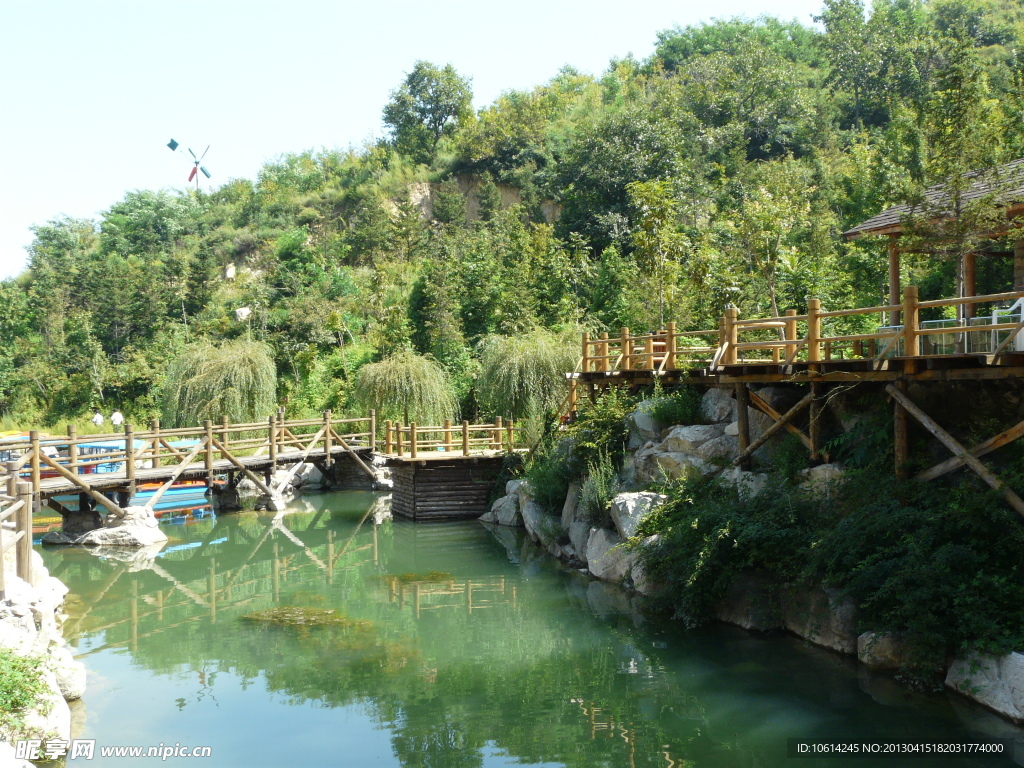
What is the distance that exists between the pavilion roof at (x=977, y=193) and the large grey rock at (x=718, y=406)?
A: 10.1ft

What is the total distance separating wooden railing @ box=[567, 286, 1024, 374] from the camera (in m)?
9.35

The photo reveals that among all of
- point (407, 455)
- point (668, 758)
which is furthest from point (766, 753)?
point (407, 455)

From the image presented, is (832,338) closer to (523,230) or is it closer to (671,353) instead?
(671,353)

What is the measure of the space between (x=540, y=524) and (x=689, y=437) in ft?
11.6

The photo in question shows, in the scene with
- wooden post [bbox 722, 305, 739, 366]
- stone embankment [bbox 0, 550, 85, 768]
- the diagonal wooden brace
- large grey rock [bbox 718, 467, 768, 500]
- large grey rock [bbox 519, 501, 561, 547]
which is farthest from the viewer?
large grey rock [bbox 519, 501, 561, 547]

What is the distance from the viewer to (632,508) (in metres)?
12.1

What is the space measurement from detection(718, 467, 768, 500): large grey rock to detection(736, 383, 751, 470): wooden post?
6.1 inches

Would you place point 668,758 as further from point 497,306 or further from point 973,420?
point 497,306

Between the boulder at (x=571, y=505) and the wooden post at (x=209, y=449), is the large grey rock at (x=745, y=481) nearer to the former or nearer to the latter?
the boulder at (x=571, y=505)

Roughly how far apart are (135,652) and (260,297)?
23387 mm

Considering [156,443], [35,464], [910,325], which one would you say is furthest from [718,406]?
[35,464]

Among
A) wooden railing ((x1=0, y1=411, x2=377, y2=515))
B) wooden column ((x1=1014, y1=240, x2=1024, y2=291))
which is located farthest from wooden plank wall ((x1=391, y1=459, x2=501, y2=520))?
wooden column ((x1=1014, y1=240, x2=1024, y2=291))

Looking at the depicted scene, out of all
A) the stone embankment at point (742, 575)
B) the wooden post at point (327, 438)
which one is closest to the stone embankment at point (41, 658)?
the stone embankment at point (742, 575)

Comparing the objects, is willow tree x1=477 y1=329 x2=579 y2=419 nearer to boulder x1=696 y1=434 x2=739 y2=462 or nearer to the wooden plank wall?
the wooden plank wall
